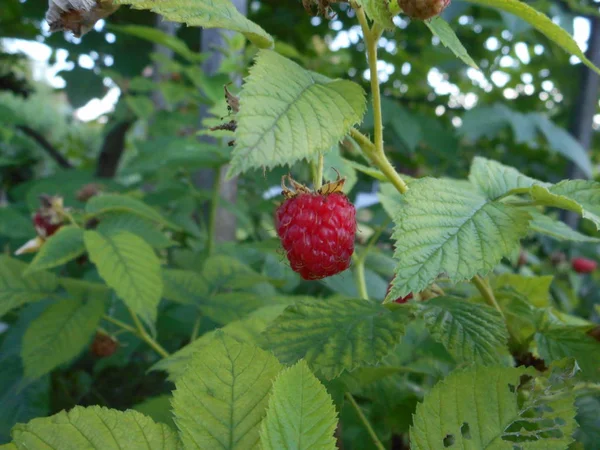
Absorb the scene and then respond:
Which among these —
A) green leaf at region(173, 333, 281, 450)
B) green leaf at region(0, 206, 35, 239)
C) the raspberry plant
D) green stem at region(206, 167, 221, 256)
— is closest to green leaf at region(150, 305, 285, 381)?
the raspberry plant

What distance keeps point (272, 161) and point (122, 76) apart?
195 cm

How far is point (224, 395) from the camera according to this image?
44 centimetres

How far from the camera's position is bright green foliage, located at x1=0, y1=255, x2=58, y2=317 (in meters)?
0.86

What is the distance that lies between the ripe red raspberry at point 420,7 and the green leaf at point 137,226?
633 mm

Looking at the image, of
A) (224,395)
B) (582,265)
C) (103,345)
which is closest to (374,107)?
(224,395)

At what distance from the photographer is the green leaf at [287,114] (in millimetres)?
410

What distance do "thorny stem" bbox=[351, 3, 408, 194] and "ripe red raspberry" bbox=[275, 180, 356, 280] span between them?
0.28ft

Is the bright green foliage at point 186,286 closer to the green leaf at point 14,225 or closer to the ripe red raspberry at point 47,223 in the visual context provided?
the ripe red raspberry at point 47,223

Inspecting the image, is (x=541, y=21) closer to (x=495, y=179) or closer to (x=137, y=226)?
(x=495, y=179)

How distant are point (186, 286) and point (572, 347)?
0.66m

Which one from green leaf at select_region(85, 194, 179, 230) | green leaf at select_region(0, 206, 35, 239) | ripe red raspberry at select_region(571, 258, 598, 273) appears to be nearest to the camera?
green leaf at select_region(85, 194, 179, 230)

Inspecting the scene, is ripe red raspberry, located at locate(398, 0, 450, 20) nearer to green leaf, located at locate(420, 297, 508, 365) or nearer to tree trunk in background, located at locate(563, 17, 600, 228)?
green leaf, located at locate(420, 297, 508, 365)

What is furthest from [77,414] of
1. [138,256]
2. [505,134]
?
[505,134]

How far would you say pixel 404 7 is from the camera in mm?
484
